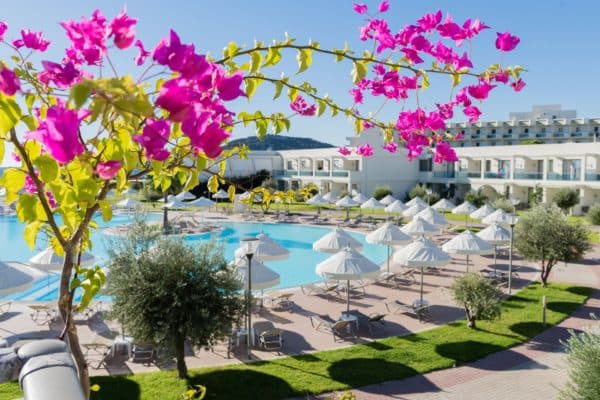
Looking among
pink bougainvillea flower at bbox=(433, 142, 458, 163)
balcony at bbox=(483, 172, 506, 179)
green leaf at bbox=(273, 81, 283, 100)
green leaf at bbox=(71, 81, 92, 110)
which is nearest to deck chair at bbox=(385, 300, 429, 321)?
pink bougainvillea flower at bbox=(433, 142, 458, 163)

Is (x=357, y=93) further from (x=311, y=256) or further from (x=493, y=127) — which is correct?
(x=493, y=127)

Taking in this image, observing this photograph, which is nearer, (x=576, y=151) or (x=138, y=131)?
(x=138, y=131)

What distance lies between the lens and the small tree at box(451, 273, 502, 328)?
12.5 meters

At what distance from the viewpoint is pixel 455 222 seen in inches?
1391

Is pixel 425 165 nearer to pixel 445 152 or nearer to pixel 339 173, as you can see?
pixel 339 173

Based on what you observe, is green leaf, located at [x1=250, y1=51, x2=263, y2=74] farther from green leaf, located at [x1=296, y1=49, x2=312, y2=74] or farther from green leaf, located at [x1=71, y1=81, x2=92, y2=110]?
green leaf, located at [x1=71, y1=81, x2=92, y2=110]

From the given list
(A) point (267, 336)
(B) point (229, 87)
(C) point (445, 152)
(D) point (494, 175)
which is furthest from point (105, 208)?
(D) point (494, 175)

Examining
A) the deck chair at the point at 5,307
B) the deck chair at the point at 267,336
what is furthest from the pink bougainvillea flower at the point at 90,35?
the deck chair at the point at 5,307

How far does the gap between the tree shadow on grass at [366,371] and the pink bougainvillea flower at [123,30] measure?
29.8ft

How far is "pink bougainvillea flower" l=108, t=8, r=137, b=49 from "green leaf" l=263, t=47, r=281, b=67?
3.36 feet

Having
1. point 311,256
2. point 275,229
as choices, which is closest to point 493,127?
point 275,229

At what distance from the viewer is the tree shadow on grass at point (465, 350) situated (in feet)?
35.6

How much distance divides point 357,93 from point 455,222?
3389 centimetres

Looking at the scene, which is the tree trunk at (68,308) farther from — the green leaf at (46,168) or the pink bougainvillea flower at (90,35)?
the pink bougainvillea flower at (90,35)
